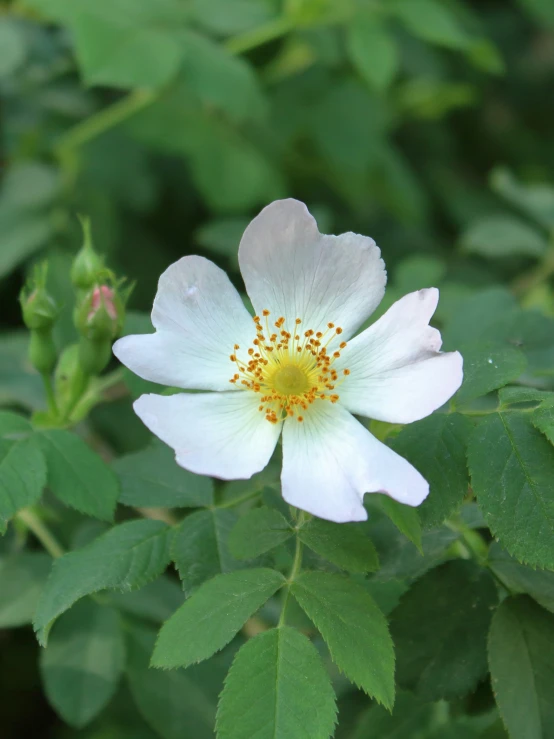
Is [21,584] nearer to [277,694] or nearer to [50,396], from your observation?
[50,396]

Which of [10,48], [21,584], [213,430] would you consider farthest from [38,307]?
[10,48]

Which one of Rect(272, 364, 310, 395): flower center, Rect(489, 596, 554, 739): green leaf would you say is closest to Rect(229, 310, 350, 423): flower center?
Rect(272, 364, 310, 395): flower center

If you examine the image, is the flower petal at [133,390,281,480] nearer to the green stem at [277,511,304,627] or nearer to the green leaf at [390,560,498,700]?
the green stem at [277,511,304,627]

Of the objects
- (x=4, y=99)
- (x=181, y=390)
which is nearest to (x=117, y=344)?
(x=181, y=390)

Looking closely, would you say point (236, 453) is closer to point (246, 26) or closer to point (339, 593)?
point (339, 593)

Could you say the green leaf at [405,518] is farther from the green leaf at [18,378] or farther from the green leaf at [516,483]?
the green leaf at [18,378]

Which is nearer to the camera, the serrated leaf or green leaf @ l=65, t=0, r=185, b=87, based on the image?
the serrated leaf
